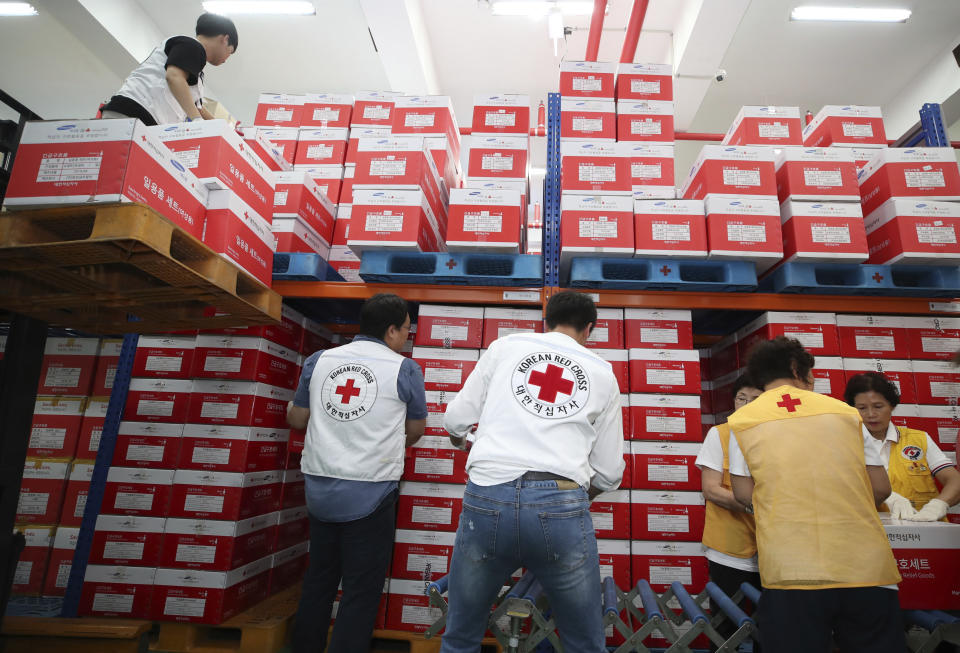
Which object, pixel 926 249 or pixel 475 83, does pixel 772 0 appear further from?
pixel 926 249

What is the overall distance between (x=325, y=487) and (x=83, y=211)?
1.59 meters

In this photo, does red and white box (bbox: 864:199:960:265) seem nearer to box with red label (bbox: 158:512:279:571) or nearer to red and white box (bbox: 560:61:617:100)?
red and white box (bbox: 560:61:617:100)

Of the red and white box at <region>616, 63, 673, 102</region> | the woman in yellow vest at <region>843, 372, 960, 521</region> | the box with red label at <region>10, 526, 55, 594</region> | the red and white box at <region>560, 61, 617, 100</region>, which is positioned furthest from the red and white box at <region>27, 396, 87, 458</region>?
the woman in yellow vest at <region>843, 372, 960, 521</region>

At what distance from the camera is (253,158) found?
10.2 ft

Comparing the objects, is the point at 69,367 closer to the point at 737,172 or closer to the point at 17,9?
the point at 17,9

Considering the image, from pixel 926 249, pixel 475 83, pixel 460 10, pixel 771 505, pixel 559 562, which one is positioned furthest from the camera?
pixel 475 83

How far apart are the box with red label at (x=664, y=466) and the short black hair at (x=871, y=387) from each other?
0.97m

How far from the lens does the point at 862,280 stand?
340 cm

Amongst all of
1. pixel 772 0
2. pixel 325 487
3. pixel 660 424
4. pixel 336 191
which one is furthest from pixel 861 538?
pixel 772 0

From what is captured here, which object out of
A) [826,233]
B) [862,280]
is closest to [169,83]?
[826,233]

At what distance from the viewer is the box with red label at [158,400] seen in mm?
3506

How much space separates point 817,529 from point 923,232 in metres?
2.63

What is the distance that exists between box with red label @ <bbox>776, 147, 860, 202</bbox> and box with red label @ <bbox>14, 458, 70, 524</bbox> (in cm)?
578

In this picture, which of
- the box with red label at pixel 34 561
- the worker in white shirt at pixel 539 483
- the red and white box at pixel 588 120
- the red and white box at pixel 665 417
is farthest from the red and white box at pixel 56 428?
the red and white box at pixel 588 120
